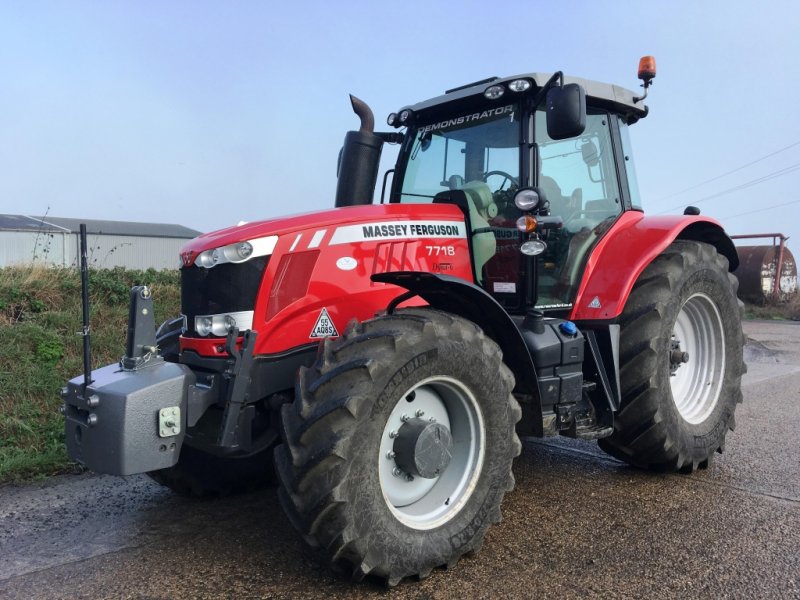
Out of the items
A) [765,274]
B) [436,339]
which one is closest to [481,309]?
[436,339]

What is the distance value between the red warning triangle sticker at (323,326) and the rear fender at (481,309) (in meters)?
0.35

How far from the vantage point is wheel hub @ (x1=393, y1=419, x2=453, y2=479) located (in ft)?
9.45

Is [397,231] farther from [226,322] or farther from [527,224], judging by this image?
[226,322]

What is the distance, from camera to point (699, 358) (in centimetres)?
476

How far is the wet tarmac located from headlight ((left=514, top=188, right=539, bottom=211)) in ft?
5.39

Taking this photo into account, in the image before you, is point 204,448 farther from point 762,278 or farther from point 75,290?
point 762,278

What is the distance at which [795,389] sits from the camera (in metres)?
7.70

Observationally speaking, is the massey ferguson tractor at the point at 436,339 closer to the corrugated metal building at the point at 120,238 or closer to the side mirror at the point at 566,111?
the side mirror at the point at 566,111

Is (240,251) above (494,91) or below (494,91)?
below

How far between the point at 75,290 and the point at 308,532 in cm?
638

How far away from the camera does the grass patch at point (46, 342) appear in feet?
16.3

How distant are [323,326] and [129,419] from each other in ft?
3.24

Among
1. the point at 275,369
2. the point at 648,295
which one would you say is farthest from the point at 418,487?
the point at 648,295

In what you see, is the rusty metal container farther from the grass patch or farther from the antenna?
the antenna
